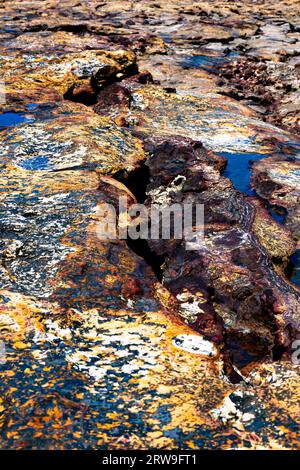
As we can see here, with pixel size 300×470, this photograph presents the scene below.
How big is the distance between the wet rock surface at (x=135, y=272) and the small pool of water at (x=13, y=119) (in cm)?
6

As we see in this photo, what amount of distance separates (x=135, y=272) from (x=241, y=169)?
6.97 meters

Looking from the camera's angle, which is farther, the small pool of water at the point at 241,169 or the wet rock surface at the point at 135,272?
the small pool of water at the point at 241,169

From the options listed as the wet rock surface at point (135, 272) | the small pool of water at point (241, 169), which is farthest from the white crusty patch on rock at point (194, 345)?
the small pool of water at point (241, 169)

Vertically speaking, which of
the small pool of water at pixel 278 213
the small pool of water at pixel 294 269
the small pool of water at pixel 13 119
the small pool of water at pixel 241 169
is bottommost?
the small pool of water at pixel 294 269

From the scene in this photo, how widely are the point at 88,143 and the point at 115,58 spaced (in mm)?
7795

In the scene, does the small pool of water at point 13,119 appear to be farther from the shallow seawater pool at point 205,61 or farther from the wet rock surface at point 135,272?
the shallow seawater pool at point 205,61

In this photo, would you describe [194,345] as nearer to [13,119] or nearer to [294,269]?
[294,269]

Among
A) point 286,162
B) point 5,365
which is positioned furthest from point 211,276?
point 286,162

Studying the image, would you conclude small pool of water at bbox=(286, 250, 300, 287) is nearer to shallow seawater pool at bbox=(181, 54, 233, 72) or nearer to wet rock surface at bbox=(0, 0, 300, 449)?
wet rock surface at bbox=(0, 0, 300, 449)

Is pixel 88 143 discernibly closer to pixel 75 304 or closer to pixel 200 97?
pixel 75 304

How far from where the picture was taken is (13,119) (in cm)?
1364

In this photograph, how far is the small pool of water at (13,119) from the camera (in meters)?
13.4

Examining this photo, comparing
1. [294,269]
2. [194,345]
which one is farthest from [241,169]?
[194,345]

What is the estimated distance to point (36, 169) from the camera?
10031mm
